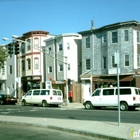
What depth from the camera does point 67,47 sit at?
3825 cm

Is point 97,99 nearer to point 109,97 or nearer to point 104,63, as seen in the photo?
point 109,97

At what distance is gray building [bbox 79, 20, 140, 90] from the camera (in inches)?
1248

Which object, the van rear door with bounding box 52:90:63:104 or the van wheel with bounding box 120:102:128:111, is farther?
the van rear door with bounding box 52:90:63:104

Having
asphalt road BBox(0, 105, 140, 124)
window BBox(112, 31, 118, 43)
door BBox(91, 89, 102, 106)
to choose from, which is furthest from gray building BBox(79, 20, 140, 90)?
asphalt road BBox(0, 105, 140, 124)

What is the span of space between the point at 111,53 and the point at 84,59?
444cm

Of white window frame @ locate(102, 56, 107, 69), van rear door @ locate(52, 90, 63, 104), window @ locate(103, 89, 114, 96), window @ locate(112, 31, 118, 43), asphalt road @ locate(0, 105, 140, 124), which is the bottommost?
asphalt road @ locate(0, 105, 140, 124)

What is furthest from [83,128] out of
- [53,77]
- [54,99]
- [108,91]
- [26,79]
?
[26,79]

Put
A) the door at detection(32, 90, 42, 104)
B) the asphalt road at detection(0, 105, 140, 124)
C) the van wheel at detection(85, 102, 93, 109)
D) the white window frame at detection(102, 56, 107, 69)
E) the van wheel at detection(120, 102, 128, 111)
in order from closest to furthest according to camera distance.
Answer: the asphalt road at detection(0, 105, 140, 124), the van wheel at detection(120, 102, 128, 111), the van wheel at detection(85, 102, 93, 109), the door at detection(32, 90, 42, 104), the white window frame at detection(102, 56, 107, 69)

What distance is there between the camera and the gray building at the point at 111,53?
31703mm

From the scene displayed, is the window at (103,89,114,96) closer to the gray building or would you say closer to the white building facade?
the gray building

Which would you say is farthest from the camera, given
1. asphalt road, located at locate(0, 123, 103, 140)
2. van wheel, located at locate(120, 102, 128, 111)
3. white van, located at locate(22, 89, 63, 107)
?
white van, located at locate(22, 89, 63, 107)

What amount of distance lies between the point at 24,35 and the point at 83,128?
116ft

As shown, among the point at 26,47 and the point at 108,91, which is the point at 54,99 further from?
the point at 26,47

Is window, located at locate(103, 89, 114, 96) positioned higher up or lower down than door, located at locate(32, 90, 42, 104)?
higher up
